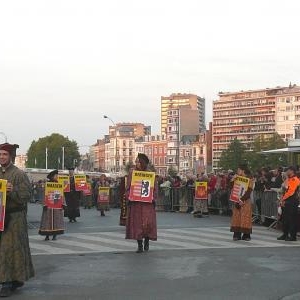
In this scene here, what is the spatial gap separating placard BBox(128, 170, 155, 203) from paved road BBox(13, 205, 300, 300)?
106 centimetres

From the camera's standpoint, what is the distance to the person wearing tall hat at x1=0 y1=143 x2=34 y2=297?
8320 mm

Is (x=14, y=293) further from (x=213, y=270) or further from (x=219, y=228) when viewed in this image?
(x=219, y=228)

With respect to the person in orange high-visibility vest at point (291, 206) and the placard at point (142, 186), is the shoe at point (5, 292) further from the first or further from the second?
the person in orange high-visibility vest at point (291, 206)

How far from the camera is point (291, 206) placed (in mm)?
15578

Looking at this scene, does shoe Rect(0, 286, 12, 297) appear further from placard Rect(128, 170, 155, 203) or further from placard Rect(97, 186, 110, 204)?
placard Rect(97, 186, 110, 204)

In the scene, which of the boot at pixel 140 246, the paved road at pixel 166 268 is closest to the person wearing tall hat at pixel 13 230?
the paved road at pixel 166 268

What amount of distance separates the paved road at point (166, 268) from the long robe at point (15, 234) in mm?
330

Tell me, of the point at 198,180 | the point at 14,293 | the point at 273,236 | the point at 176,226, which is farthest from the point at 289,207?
the point at 198,180

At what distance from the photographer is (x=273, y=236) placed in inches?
650

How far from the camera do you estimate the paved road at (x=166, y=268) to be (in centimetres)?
859

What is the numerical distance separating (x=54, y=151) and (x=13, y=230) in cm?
16802

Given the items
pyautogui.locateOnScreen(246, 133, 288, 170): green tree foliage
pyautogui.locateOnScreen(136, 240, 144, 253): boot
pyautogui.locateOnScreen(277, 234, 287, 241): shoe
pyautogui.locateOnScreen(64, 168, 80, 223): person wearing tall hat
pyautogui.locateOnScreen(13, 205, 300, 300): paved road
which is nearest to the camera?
pyautogui.locateOnScreen(13, 205, 300, 300): paved road

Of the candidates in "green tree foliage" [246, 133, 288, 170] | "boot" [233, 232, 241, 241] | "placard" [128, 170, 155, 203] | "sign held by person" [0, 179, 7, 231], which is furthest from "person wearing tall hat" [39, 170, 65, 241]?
"green tree foliage" [246, 133, 288, 170]

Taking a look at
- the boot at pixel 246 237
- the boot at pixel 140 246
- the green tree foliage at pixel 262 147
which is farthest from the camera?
the green tree foliage at pixel 262 147
